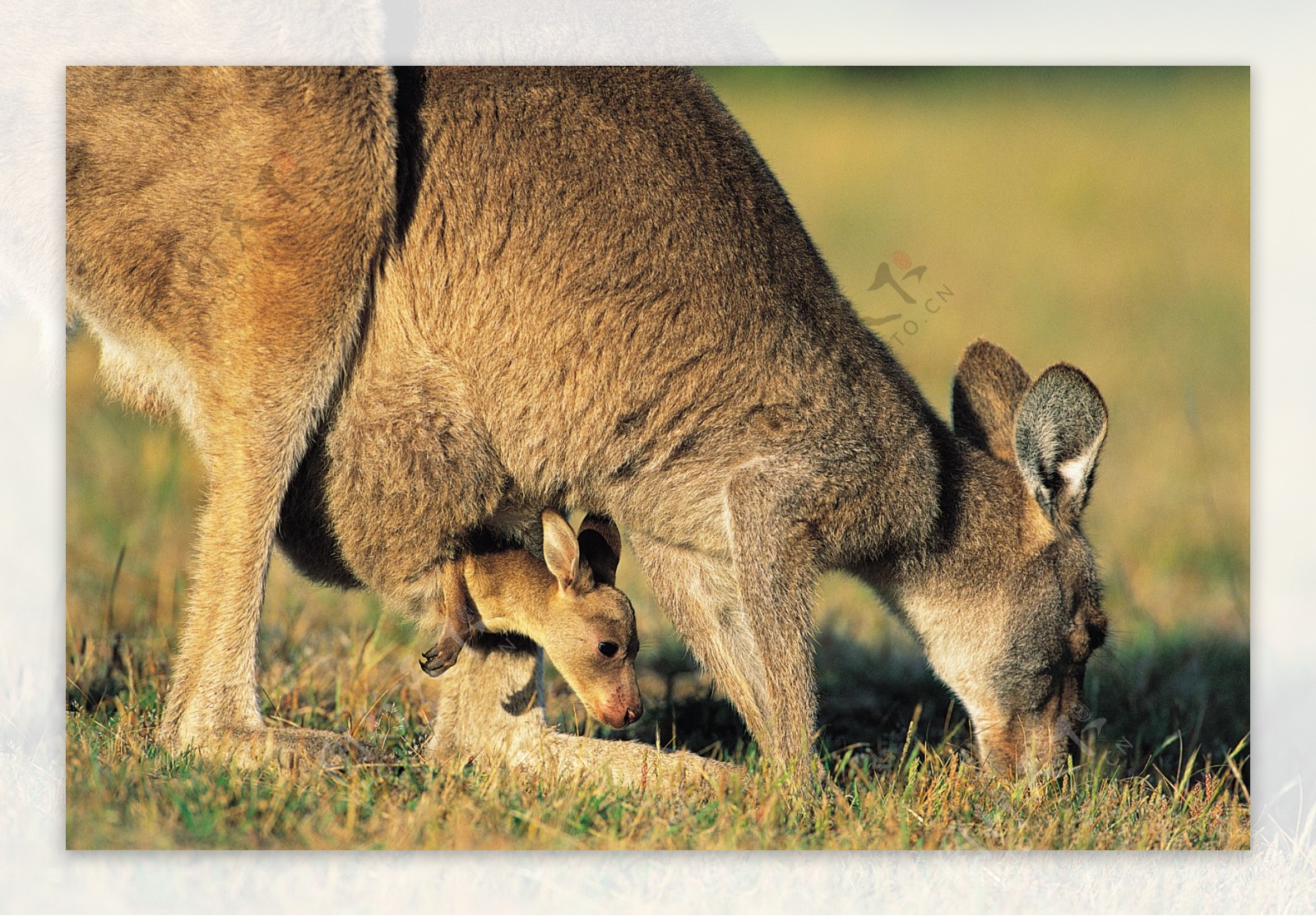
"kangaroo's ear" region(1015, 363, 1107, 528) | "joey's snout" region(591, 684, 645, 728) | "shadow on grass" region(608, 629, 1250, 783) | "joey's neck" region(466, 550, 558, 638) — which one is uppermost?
"kangaroo's ear" region(1015, 363, 1107, 528)

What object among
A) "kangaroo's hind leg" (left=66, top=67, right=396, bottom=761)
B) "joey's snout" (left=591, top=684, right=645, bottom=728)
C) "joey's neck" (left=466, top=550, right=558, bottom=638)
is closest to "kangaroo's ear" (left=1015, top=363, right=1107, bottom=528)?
"joey's snout" (left=591, top=684, right=645, bottom=728)

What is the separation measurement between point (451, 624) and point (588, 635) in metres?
0.36

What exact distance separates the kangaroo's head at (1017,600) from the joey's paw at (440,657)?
51.2 inches

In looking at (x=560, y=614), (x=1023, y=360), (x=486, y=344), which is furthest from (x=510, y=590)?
(x=1023, y=360)

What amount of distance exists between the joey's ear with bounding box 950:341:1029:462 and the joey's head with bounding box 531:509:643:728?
1237 mm

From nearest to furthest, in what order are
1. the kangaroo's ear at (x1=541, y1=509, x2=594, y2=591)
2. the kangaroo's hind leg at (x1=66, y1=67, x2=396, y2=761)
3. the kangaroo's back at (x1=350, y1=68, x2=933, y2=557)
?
1. the kangaroo's hind leg at (x1=66, y1=67, x2=396, y2=761)
2. the kangaroo's back at (x1=350, y1=68, x2=933, y2=557)
3. the kangaroo's ear at (x1=541, y1=509, x2=594, y2=591)

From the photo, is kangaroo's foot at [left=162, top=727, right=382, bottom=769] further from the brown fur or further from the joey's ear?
the joey's ear

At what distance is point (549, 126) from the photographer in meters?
3.85

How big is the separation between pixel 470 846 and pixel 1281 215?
268 cm

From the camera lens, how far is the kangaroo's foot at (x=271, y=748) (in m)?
3.70

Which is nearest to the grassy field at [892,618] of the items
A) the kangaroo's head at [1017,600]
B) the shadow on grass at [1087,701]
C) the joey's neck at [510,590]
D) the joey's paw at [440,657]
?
the shadow on grass at [1087,701]

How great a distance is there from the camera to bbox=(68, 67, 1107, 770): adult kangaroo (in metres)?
3.69

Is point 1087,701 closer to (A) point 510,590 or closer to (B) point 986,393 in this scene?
(B) point 986,393

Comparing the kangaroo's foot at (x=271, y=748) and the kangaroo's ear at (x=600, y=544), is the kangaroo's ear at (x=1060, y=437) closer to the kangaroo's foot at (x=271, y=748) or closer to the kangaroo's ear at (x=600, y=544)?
the kangaroo's ear at (x=600, y=544)
